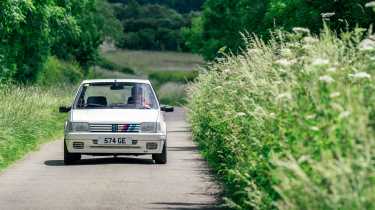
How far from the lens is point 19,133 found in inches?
1078

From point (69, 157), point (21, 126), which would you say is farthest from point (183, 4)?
point (69, 157)

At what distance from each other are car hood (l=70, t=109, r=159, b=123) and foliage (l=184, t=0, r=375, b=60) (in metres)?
1.79

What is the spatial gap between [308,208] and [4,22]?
27226 millimetres

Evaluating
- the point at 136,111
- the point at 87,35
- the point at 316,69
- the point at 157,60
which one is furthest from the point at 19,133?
the point at 157,60

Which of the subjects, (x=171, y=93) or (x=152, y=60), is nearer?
(x=171, y=93)

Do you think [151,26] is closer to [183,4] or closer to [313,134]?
[183,4]

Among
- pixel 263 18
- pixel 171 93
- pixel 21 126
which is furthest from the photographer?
pixel 171 93

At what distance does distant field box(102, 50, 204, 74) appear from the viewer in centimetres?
12975

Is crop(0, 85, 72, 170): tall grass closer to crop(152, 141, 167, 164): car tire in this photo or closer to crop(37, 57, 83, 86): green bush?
crop(152, 141, 167, 164): car tire

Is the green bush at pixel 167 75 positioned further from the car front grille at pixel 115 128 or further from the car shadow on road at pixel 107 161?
the car front grille at pixel 115 128

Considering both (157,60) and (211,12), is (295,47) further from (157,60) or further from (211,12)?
(157,60)

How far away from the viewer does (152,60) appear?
13712 centimetres

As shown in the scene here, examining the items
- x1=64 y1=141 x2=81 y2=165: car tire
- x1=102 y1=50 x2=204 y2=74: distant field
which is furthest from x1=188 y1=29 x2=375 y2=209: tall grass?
x1=102 y1=50 x2=204 y2=74: distant field

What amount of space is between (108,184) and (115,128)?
13.0 ft
